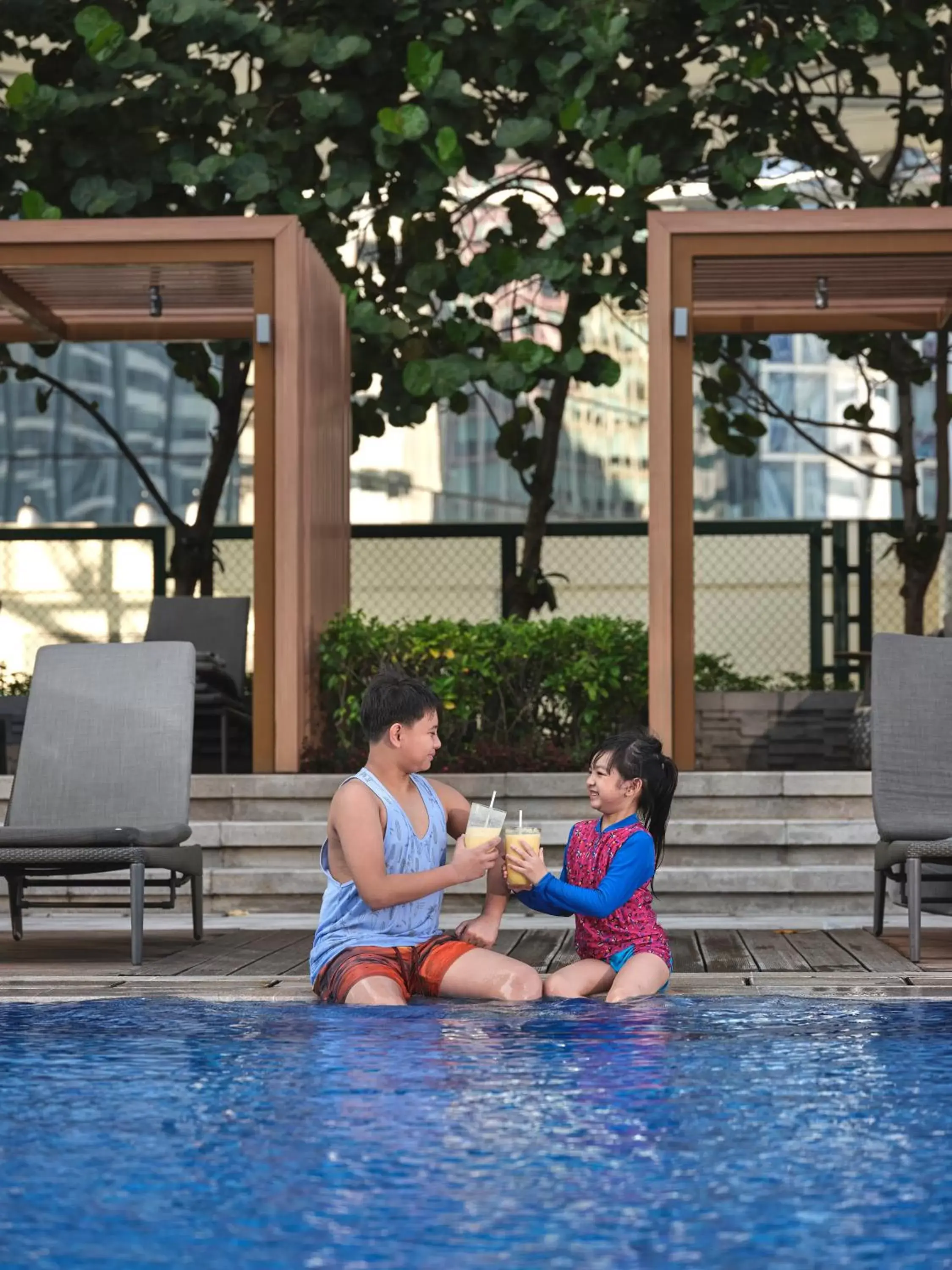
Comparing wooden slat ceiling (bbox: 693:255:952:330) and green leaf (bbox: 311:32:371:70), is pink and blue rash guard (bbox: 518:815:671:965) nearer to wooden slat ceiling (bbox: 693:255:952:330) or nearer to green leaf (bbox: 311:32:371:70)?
wooden slat ceiling (bbox: 693:255:952:330)

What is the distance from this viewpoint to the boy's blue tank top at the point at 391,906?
5.22 meters

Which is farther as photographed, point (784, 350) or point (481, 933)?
point (784, 350)

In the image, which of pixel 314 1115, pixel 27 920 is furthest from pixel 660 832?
pixel 27 920

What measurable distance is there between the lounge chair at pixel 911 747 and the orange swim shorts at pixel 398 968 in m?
1.65

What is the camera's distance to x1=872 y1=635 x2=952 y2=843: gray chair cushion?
6488mm

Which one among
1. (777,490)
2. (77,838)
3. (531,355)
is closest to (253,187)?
(531,355)

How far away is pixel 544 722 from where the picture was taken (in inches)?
356

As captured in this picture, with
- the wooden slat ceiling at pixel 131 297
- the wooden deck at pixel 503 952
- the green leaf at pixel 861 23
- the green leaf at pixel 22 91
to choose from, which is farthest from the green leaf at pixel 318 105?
the wooden deck at pixel 503 952

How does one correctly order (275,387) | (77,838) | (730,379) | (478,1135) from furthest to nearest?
1. (730,379)
2. (275,387)
3. (77,838)
4. (478,1135)

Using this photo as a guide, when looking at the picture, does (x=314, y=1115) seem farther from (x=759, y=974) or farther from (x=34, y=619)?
(x=34, y=619)

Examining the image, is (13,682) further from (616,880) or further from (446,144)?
(616,880)

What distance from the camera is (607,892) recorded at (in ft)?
17.1

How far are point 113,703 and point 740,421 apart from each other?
6994 millimetres

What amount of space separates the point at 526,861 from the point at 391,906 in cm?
40
